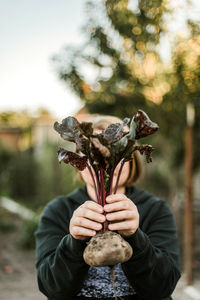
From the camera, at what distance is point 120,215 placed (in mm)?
1211

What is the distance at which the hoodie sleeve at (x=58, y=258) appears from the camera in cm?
142

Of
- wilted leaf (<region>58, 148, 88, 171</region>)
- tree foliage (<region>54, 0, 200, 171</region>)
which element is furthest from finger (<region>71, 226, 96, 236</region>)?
tree foliage (<region>54, 0, 200, 171</region>)

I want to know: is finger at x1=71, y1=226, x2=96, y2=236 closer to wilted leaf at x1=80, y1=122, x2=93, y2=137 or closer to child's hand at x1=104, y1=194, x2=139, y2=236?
child's hand at x1=104, y1=194, x2=139, y2=236

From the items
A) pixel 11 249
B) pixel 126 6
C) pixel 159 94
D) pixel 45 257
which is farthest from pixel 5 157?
pixel 45 257

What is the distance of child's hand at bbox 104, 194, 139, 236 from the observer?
1.21 m

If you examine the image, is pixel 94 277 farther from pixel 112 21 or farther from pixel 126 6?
pixel 112 21

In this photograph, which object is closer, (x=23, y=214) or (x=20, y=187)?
(x=23, y=214)

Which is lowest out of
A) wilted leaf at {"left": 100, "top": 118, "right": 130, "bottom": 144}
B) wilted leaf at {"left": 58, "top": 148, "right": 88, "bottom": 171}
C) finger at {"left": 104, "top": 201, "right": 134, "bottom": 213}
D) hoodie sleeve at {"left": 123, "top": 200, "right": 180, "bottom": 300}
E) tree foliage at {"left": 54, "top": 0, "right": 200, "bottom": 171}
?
hoodie sleeve at {"left": 123, "top": 200, "right": 180, "bottom": 300}

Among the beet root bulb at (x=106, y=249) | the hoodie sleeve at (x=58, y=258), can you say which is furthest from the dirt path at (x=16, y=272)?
the beet root bulb at (x=106, y=249)

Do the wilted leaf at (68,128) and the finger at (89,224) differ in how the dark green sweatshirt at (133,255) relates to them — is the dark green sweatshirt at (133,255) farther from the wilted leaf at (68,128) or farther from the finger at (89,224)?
the wilted leaf at (68,128)

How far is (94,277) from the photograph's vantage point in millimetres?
1626

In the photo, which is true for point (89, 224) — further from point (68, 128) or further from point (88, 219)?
point (68, 128)

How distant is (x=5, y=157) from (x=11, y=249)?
19.4ft

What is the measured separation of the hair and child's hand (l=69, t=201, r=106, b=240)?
564 millimetres
